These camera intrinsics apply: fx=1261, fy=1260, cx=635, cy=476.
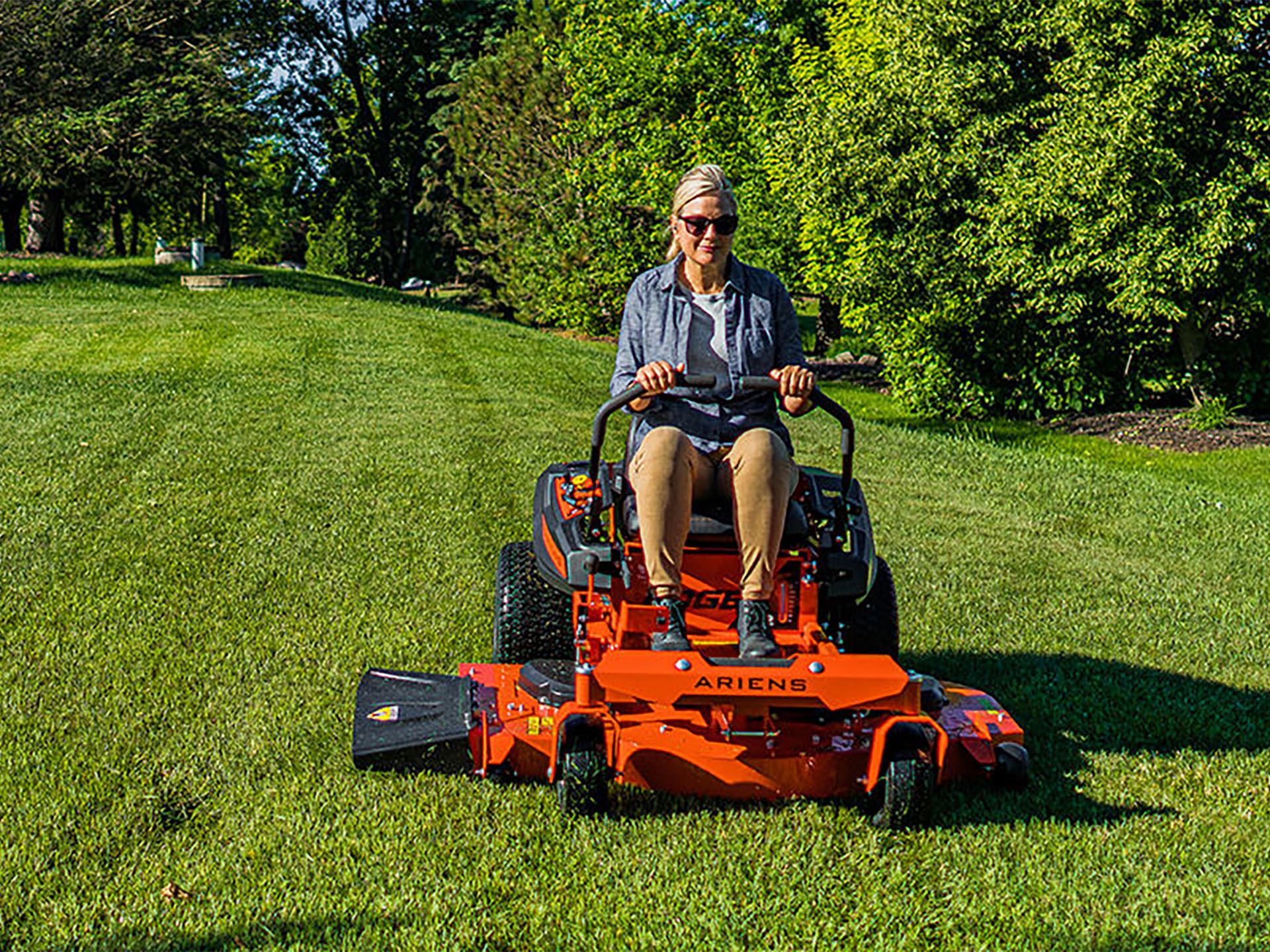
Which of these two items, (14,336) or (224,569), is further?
(14,336)

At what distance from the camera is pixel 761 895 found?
3109 mm

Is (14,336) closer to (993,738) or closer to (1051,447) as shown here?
(1051,447)

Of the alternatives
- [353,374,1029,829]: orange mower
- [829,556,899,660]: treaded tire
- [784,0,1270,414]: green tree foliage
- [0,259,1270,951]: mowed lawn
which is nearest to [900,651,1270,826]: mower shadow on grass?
[0,259,1270,951]: mowed lawn

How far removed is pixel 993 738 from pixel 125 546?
450 centimetres

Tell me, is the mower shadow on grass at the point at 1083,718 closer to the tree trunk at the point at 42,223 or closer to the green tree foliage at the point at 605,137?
the green tree foliage at the point at 605,137

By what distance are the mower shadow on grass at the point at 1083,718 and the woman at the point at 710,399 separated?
3.19 ft

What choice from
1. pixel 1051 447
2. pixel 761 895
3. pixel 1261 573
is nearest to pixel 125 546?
pixel 761 895

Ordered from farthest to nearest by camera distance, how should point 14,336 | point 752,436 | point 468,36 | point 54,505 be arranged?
point 468,36 → point 14,336 → point 54,505 → point 752,436

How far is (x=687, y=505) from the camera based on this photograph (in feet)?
12.2

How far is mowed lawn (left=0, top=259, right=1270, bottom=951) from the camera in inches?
118

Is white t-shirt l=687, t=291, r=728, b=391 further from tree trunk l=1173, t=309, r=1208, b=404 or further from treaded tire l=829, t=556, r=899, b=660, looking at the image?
tree trunk l=1173, t=309, r=1208, b=404

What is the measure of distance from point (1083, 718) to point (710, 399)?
73.8 inches

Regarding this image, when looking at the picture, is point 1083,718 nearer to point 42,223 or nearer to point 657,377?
point 657,377

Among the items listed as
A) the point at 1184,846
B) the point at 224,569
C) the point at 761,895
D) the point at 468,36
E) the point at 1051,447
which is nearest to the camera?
the point at 761,895
